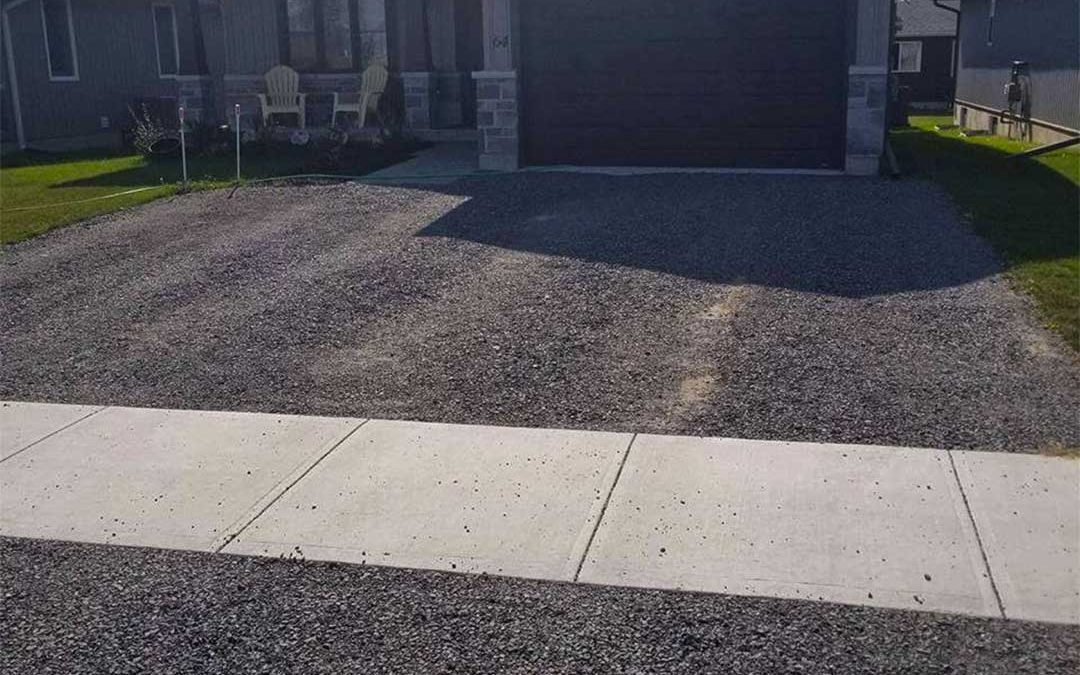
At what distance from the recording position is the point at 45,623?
176 inches

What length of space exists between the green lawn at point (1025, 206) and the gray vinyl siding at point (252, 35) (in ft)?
36.3

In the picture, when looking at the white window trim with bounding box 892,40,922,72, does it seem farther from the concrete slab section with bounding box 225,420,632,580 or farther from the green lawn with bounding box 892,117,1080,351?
the concrete slab section with bounding box 225,420,632,580

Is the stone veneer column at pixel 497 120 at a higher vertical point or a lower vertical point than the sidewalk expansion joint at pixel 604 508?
higher

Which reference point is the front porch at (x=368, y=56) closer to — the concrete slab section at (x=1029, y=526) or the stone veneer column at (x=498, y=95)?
the stone veneer column at (x=498, y=95)

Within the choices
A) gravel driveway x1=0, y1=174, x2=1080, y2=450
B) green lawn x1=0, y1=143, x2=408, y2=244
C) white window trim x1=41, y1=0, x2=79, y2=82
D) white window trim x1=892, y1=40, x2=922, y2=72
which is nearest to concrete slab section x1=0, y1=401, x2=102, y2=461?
gravel driveway x1=0, y1=174, x2=1080, y2=450

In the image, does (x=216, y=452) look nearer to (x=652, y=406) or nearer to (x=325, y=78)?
(x=652, y=406)

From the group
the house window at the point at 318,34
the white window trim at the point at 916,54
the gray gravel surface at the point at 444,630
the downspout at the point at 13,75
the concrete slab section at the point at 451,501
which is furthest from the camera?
the white window trim at the point at 916,54

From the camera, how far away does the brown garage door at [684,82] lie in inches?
591

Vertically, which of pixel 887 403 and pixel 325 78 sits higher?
pixel 325 78

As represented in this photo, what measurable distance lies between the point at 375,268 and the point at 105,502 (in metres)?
4.90

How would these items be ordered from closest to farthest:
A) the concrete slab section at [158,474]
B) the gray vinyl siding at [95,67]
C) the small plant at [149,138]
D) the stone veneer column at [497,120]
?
the concrete slab section at [158,474] < the stone veneer column at [497,120] < the small plant at [149,138] < the gray vinyl siding at [95,67]

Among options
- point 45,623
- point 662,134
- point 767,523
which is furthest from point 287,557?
point 662,134

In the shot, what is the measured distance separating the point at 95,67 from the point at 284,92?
618 centimetres

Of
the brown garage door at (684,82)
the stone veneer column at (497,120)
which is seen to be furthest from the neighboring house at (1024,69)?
the stone veneer column at (497,120)
